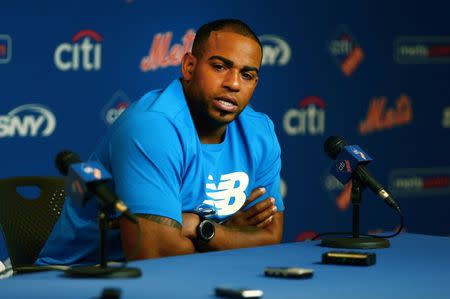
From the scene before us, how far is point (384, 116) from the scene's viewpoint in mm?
5438

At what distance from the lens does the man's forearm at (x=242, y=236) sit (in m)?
2.96

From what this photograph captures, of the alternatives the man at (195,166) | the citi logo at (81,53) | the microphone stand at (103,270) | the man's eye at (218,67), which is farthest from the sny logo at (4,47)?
the microphone stand at (103,270)

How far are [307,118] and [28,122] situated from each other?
1.62 m

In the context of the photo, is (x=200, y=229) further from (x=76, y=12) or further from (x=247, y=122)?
(x=76, y=12)

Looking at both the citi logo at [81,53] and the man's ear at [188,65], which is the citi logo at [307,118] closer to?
the citi logo at [81,53]

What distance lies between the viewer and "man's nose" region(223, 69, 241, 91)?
10.1ft

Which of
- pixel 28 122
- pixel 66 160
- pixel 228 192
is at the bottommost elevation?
pixel 228 192

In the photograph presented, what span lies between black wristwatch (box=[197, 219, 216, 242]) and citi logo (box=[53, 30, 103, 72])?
1702mm

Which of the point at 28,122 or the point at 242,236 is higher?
the point at 28,122

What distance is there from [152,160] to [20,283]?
0.91m

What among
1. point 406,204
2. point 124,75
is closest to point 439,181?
point 406,204

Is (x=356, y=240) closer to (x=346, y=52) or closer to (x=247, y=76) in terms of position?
(x=247, y=76)

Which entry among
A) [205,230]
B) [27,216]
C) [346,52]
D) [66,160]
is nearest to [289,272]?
[66,160]

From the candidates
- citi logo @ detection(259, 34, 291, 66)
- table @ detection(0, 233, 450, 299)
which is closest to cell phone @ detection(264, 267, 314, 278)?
table @ detection(0, 233, 450, 299)
